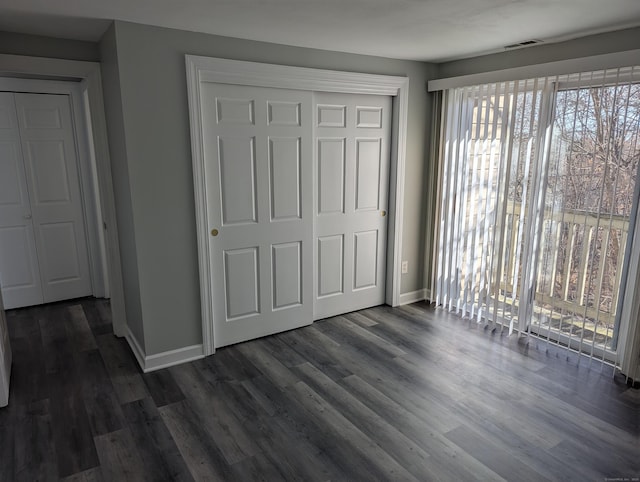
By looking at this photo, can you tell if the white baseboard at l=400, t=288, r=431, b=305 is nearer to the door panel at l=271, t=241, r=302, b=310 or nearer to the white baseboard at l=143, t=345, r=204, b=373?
the door panel at l=271, t=241, r=302, b=310

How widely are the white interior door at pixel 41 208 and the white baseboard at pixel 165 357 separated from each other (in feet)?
5.42

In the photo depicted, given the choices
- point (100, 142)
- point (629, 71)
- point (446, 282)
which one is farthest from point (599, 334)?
point (100, 142)

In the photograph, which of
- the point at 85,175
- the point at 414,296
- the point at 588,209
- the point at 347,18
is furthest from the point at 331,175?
the point at 85,175

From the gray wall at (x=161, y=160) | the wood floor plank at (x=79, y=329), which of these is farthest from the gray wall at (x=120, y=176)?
the wood floor plank at (x=79, y=329)

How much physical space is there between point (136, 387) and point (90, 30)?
2355mm

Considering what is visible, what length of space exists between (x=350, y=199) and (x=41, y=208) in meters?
2.98

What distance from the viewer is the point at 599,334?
3168mm

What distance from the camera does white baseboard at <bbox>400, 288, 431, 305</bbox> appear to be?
4418mm

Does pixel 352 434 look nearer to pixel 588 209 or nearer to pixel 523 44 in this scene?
pixel 588 209

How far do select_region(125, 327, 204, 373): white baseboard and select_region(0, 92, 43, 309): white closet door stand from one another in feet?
5.62

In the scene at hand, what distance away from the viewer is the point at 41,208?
4.24 m

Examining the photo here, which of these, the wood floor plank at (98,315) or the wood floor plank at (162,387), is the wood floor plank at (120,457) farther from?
the wood floor plank at (98,315)

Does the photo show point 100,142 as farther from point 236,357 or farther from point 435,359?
point 435,359

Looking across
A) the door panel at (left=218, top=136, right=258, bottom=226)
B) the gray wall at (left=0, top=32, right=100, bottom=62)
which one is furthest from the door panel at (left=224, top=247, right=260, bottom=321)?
the gray wall at (left=0, top=32, right=100, bottom=62)
